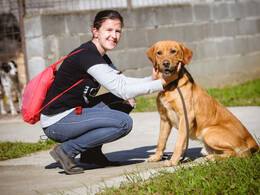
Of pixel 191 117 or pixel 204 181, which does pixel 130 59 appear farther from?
pixel 204 181

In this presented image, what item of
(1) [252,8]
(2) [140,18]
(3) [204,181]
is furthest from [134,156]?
(1) [252,8]

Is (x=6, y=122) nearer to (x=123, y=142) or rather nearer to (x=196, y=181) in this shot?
(x=123, y=142)

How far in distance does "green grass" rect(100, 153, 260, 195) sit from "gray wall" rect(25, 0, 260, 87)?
5123 mm

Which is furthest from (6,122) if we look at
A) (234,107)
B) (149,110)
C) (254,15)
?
(254,15)

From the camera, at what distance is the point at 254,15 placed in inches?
429

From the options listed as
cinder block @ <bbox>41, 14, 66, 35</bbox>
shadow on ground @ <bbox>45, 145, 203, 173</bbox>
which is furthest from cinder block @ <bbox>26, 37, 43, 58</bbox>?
shadow on ground @ <bbox>45, 145, 203, 173</bbox>

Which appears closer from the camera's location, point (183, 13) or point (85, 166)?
point (85, 166)

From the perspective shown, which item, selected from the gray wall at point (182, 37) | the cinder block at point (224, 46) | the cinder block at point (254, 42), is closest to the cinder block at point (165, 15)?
the gray wall at point (182, 37)

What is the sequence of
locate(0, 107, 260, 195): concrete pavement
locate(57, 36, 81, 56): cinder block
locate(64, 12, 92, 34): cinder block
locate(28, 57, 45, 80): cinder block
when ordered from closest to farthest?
1. locate(0, 107, 260, 195): concrete pavement
2. locate(28, 57, 45, 80): cinder block
3. locate(57, 36, 81, 56): cinder block
4. locate(64, 12, 92, 34): cinder block

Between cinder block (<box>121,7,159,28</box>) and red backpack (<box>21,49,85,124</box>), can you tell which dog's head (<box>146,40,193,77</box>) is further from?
cinder block (<box>121,7,159,28</box>)

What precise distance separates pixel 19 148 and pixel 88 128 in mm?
1866

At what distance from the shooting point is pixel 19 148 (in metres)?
5.62

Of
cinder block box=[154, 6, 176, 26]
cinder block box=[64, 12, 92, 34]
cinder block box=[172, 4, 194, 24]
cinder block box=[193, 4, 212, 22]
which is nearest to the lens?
cinder block box=[64, 12, 92, 34]

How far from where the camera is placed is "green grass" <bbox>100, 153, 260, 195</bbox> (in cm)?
320
